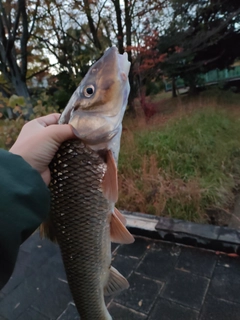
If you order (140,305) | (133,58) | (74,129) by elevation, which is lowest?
(140,305)

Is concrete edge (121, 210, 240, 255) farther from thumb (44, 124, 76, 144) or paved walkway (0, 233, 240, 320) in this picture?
thumb (44, 124, 76, 144)

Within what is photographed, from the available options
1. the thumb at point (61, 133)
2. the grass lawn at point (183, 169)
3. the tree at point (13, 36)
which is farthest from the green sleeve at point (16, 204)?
the tree at point (13, 36)

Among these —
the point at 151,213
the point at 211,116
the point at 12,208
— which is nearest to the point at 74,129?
the point at 12,208

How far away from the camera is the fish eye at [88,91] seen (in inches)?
48.0

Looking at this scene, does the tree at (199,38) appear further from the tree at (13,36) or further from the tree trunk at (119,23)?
the tree at (13,36)

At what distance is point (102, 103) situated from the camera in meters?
A: 1.21

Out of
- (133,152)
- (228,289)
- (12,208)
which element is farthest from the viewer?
(133,152)

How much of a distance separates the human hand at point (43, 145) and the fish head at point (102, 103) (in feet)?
0.21

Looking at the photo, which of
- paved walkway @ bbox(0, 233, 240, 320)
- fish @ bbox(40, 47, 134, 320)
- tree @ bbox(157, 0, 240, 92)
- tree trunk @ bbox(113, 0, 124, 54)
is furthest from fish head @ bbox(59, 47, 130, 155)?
tree @ bbox(157, 0, 240, 92)

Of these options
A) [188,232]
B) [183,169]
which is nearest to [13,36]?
[183,169]

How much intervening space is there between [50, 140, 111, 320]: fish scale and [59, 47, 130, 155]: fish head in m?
0.07

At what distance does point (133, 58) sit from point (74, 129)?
9.38m

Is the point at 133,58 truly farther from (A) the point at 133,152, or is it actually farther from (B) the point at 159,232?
(B) the point at 159,232

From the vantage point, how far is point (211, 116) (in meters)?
7.22
